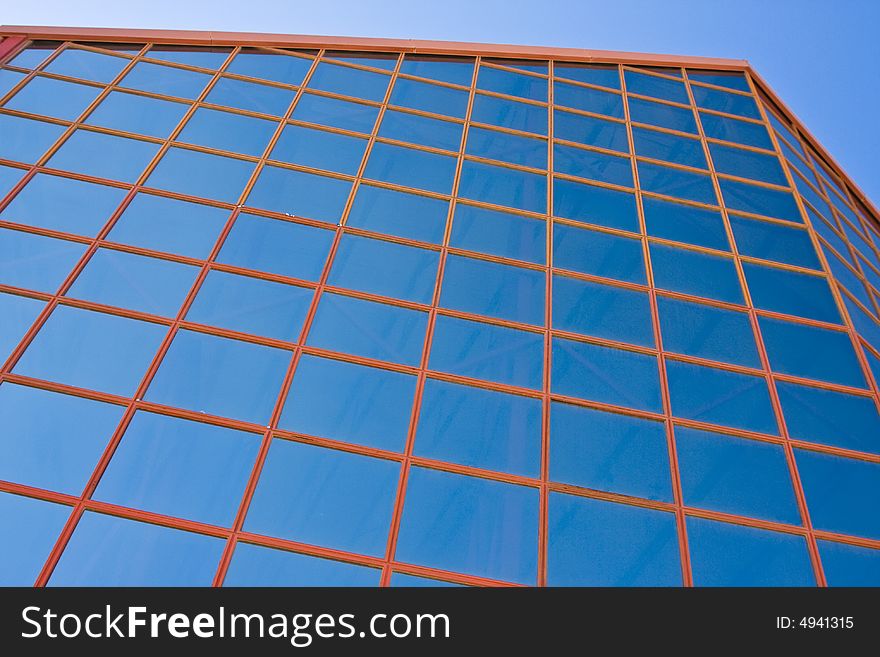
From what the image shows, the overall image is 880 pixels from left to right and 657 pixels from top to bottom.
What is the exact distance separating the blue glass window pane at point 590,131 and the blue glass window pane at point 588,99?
1.79 feet

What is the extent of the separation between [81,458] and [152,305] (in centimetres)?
392

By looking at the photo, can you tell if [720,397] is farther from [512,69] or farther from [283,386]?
[512,69]

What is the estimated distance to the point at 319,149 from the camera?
72.2 ft

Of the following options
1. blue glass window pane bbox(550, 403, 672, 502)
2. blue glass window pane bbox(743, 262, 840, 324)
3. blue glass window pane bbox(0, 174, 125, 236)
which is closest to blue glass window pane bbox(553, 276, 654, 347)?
blue glass window pane bbox(550, 403, 672, 502)

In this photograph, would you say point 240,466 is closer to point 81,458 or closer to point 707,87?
point 81,458

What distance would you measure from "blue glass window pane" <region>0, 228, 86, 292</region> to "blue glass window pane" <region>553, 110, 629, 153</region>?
45.3ft

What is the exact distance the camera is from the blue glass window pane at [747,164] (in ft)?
81.1

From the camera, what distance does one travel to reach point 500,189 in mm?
22125

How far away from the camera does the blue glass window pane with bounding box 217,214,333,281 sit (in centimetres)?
1858

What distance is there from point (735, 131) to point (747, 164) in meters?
1.88

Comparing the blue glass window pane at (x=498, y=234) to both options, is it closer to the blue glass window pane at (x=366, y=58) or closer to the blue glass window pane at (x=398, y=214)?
the blue glass window pane at (x=398, y=214)

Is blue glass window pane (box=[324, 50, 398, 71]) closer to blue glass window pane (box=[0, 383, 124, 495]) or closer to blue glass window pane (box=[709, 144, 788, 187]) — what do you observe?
blue glass window pane (box=[709, 144, 788, 187])
